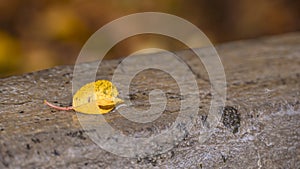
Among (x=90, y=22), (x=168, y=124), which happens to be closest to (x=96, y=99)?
(x=168, y=124)

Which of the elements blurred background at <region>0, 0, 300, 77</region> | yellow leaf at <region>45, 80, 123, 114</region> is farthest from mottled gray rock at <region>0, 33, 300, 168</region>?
blurred background at <region>0, 0, 300, 77</region>

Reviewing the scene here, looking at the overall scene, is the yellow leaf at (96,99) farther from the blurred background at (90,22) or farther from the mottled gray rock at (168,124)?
the blurred background at (90,22)

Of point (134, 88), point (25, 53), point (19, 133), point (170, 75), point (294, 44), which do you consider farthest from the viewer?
point (25, 53)

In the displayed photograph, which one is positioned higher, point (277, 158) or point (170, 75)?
point (170, 75)

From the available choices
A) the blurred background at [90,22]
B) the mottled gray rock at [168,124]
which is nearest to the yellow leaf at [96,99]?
the mottled gray rock at [168,124]

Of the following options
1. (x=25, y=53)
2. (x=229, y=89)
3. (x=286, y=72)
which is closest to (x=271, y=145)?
(x=229, y=89)

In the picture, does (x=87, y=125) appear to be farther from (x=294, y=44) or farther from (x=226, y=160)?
(x=294, y=44)

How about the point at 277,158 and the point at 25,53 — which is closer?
the point at 277,158
